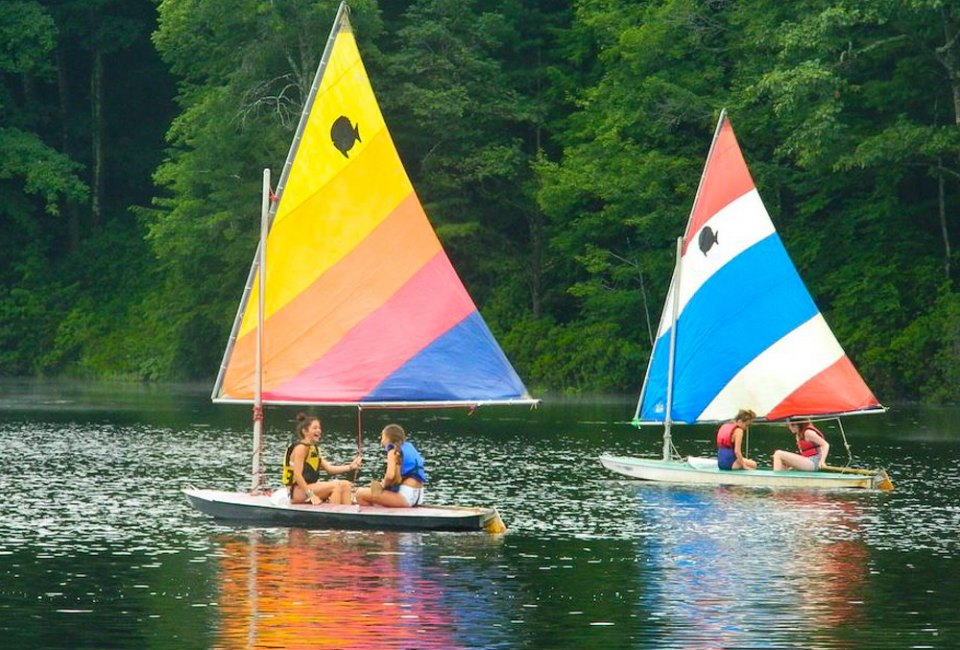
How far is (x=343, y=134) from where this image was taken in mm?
32438

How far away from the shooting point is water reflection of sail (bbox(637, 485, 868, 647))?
21.9 meters

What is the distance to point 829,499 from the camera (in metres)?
37.2

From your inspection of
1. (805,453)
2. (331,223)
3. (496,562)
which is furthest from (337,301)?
(805,453)

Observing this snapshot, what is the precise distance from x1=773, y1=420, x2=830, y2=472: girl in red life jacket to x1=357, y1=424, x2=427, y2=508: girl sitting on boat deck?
1080 centimetres

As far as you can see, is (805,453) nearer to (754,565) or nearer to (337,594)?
(754,565)

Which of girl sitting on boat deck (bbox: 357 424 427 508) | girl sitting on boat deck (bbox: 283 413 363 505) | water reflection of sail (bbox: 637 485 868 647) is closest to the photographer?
water reflection of sail (bbox: 637 485 868 647)

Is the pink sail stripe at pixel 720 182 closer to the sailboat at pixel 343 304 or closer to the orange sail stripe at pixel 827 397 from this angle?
the orange sail stripe at pixel 827 397

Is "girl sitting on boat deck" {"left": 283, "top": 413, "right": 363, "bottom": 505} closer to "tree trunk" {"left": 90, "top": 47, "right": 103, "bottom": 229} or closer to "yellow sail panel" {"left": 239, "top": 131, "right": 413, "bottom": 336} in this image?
"yellow sail panel" {"left": 239, "top": 131, "right": 413, "bottom": 336}

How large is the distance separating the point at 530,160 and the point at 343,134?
157 ft

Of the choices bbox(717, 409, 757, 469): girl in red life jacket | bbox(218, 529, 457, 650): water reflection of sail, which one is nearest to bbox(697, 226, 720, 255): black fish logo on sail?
bbox(717, 409, 757, 469): girl in red life jacket

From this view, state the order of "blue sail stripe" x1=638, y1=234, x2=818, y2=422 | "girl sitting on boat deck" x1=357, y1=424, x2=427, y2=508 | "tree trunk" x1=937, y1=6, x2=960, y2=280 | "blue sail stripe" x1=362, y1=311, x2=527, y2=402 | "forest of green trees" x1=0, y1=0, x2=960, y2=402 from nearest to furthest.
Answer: "girl sitting on boat deck" x1=357, y1=424, x2=427, y2=508
"blue sail stripe" x1=362, y1=311, x2=527, y2=402
"blue sail stripe" x1=638, y1=234, x2=818, y2=422
"tree trunk" x1=937, y1=6, x2=960, y2=280
"forest of green trees" x1=0, y1=0, x2=960, y2=402

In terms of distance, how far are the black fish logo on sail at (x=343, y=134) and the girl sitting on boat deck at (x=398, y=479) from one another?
4.65 meters

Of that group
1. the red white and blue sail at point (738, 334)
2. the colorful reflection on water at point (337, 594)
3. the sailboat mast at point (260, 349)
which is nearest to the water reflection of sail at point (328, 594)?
the colorful reflection on water at point (337, 594)

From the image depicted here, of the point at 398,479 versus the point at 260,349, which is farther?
the point at 260,349
